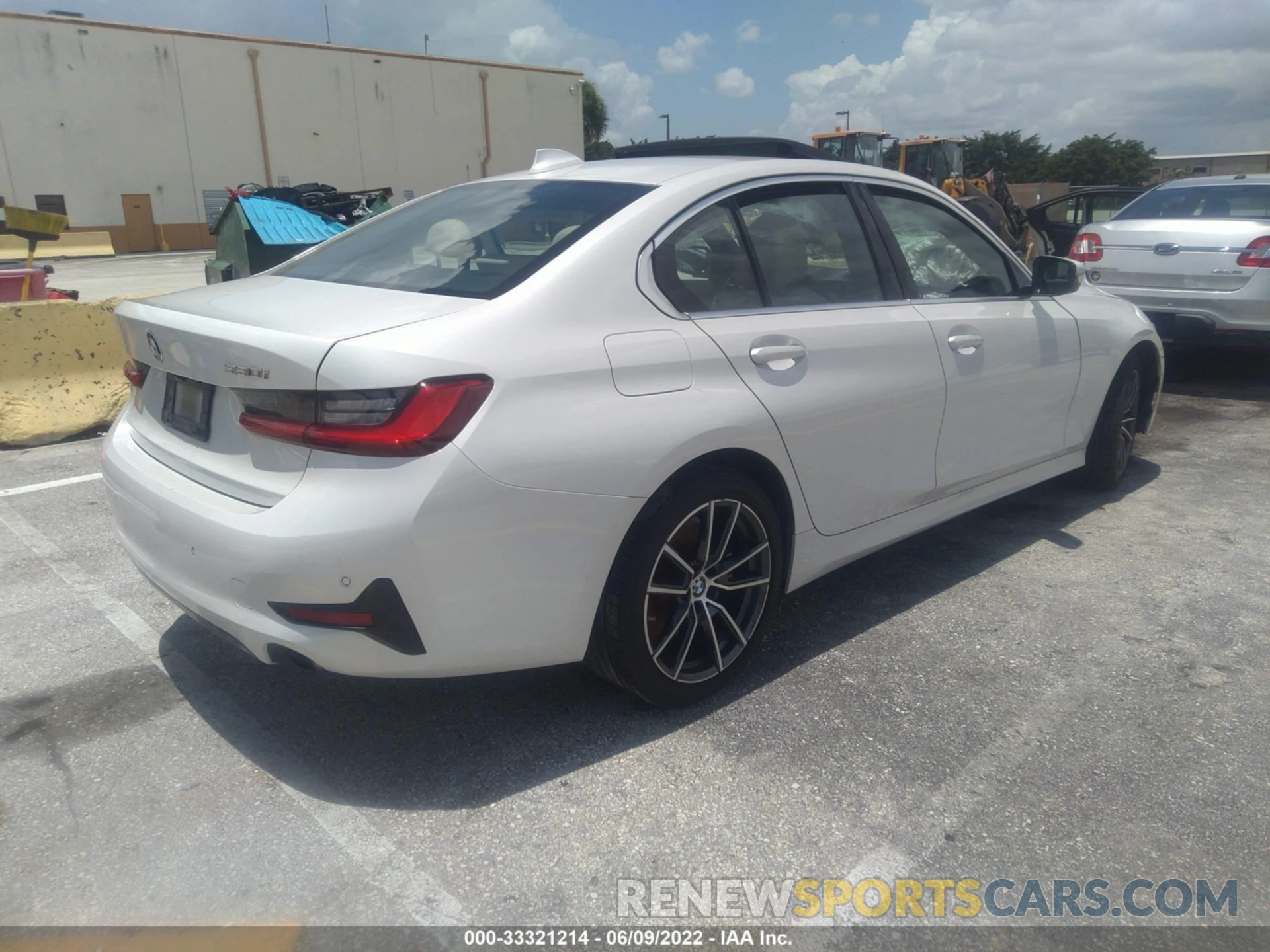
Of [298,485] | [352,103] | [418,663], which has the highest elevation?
[352,103]

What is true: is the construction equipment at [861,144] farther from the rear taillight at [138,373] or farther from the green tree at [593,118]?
the green tree at [593,118]

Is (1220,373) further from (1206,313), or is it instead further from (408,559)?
(408,559)

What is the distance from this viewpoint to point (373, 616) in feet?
7.63

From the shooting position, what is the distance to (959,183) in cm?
1364

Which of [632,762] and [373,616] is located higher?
[373,616]

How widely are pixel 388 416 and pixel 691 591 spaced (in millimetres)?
1090

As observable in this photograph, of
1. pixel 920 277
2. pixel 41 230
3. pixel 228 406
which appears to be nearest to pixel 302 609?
pixel 228 406

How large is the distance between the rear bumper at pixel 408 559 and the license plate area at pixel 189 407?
0.15 meters

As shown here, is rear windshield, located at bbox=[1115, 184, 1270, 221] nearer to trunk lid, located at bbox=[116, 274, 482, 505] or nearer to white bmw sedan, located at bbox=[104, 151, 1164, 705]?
white bmw sedan, located at bbox=[104, 151, 1164, 705]

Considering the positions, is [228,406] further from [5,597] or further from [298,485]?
[5,597]

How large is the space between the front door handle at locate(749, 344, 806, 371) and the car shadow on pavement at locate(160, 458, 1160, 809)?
1048 mm

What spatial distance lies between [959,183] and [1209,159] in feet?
188

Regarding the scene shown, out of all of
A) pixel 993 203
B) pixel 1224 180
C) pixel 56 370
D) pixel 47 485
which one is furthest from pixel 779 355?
pixel 993 203

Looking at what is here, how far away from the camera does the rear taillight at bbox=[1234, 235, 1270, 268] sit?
7.00m
